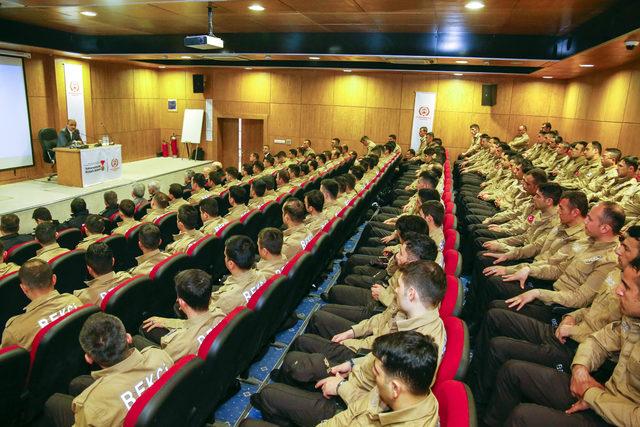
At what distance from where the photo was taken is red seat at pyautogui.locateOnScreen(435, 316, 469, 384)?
6.11 ft

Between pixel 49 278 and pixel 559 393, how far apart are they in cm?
296

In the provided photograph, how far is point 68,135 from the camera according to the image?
10219 millimetres

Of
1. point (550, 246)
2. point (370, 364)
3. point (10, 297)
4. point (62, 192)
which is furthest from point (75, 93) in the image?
point (370, 364)

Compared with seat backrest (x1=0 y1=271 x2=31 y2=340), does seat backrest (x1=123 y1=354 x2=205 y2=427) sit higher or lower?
higher

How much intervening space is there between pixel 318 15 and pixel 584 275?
5.53m

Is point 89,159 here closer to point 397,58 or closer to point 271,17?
point 271,17

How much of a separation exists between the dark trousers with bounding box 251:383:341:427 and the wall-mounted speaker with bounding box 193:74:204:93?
42.9 ft

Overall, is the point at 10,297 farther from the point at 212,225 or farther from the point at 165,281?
the point at 212,225

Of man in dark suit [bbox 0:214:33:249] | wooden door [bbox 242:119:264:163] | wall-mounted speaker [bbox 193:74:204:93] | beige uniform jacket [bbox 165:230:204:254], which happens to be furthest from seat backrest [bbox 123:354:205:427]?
wall-mounted speaker [bbox 193:74:204:93]

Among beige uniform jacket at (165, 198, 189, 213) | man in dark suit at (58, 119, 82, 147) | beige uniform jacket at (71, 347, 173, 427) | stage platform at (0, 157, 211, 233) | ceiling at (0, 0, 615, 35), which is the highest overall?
ceiling at (0, 0, 615, 35)

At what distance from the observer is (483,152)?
9719 millimetres

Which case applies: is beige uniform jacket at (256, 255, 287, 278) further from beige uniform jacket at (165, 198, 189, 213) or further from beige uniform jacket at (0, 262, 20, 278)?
beige uniform jacket at (165, 198, 189, 213)

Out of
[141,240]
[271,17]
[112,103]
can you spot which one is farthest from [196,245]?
[112,103]

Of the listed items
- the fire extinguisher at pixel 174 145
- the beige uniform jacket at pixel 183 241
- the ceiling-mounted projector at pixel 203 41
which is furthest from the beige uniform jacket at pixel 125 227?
the fire extinguisher at pixel 174 145
